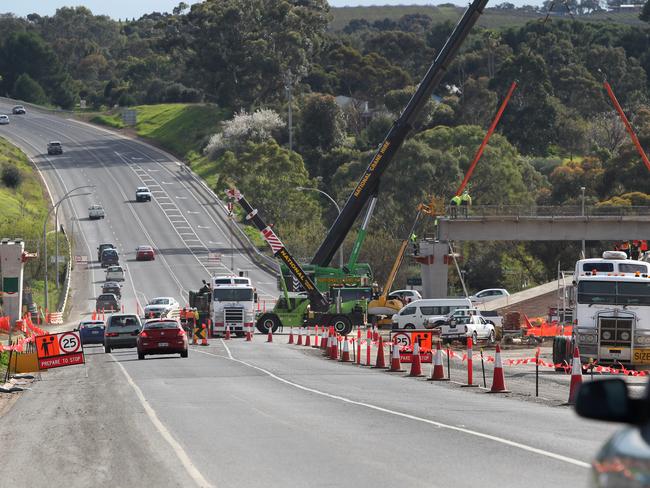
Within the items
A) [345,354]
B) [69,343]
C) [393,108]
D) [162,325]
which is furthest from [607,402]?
[393,108]

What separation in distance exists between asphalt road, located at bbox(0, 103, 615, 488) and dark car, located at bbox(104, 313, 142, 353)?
6041mm

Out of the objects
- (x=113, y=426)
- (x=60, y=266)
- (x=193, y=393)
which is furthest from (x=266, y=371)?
(x=60, y=266)

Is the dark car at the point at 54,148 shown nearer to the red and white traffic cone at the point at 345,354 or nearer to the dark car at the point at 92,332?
the dark car at the point at 92,332

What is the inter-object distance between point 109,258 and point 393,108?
1813 inches

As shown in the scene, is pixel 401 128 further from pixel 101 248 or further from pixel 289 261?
pixel 101 248

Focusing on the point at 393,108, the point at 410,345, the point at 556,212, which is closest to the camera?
the point at 410,345

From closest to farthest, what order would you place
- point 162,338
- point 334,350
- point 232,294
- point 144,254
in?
1. point 162,338
2. point 334,350
3. point 232,294
4. point 144,254

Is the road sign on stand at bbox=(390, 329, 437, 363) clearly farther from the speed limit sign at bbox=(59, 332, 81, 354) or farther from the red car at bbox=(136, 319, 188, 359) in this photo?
the speed limit sign at bbox=(59, 332, 81, 354)

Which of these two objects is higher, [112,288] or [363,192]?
[363,192]

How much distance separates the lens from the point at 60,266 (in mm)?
97438

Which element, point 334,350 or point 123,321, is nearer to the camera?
point 334,350

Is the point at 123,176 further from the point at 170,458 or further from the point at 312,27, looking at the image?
the point at 170,458

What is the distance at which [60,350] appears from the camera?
1403 inches

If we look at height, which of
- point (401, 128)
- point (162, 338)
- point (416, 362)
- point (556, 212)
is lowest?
point (416, 362)
